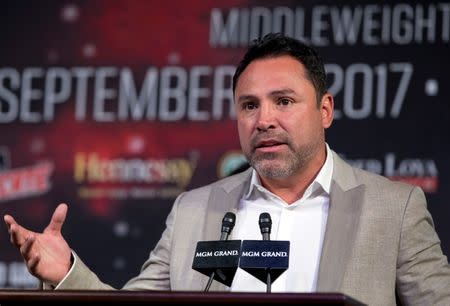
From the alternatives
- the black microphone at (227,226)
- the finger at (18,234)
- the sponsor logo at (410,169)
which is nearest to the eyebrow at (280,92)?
the black microphone at (227,226)

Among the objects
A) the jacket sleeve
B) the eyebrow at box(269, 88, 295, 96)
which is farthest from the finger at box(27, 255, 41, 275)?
the jacket sleeve

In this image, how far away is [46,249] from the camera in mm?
2916

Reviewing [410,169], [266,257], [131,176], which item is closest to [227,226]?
[266,257]

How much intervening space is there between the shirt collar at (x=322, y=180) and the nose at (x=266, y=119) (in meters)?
0.22

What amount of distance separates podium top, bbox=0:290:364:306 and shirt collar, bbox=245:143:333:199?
2.84 ft

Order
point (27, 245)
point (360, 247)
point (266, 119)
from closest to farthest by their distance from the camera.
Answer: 1. point (27, 245)
2. point (360, 247)
3. point (266, 119)

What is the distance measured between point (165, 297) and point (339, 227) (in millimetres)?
855

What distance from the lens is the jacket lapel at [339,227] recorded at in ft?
10.0

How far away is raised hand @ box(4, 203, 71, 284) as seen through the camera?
9.31ft

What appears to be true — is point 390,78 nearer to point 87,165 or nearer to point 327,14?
point 327,14

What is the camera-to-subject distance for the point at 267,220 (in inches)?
114

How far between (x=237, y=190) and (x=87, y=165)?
1.76 metres

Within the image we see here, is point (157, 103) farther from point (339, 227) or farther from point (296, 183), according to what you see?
point (339, 227)

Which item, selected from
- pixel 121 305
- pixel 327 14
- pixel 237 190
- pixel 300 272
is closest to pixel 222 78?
pixel 327 14
